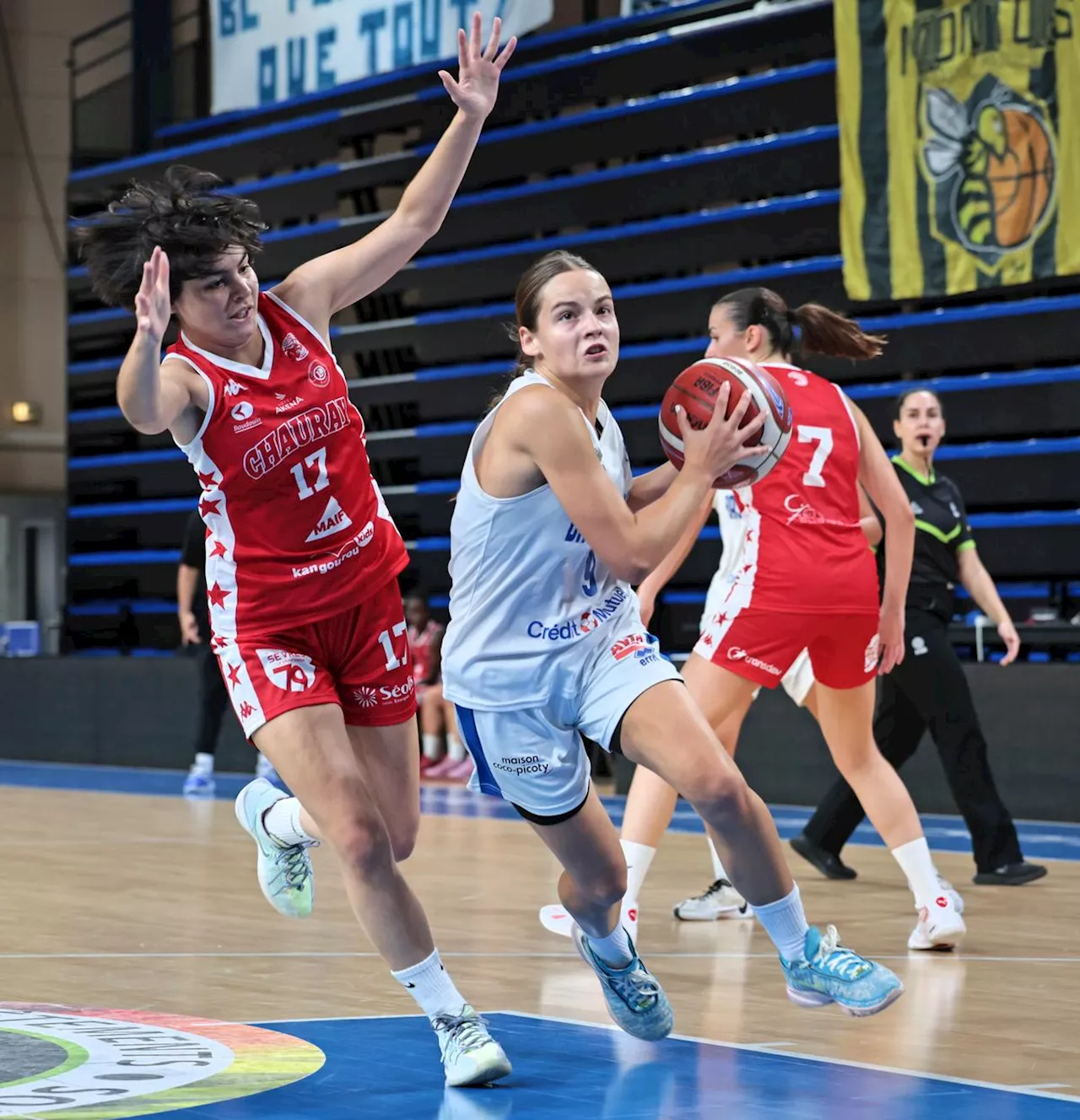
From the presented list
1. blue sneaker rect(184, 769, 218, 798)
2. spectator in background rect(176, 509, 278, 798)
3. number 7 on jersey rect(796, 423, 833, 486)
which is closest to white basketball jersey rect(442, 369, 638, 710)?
number 7 on jersey rect(796, 423, 833, 486)

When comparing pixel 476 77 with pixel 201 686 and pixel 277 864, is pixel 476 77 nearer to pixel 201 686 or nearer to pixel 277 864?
pixel 277 864

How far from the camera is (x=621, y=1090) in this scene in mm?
3645

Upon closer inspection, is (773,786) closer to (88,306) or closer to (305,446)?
(305,446)

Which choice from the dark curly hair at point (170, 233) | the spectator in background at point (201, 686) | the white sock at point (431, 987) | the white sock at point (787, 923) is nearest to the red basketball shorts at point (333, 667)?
the white sock at point (431, 987)

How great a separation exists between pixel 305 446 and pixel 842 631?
222 cm

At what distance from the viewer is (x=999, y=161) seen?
1005cm

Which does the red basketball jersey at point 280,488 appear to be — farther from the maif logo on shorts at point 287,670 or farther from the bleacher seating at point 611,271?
the bleacher seating at point 611,271

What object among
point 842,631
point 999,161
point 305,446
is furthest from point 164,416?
point 999,161

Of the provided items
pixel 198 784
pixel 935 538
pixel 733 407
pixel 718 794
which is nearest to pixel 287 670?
pixel 718 794

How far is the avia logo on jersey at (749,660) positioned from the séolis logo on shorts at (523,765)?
1.80m

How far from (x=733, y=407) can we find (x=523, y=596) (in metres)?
0.55

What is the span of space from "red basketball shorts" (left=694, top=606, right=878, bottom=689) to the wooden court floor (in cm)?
78

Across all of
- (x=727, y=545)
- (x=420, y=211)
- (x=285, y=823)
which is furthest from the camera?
(x=727, y=545)

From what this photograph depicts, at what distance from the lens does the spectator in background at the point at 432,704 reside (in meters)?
12.0
